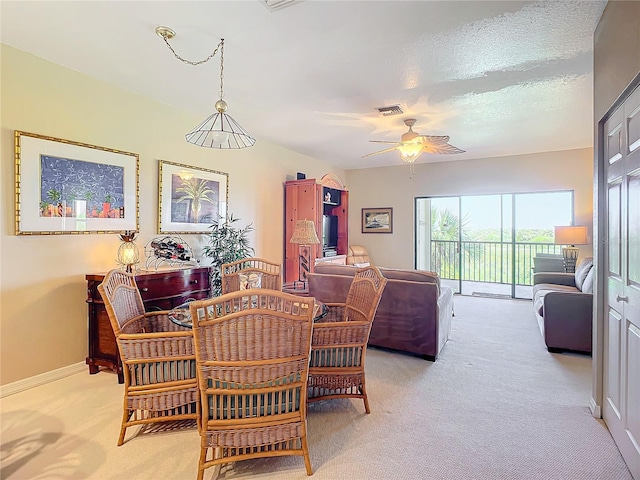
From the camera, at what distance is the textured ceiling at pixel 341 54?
2.27 meters

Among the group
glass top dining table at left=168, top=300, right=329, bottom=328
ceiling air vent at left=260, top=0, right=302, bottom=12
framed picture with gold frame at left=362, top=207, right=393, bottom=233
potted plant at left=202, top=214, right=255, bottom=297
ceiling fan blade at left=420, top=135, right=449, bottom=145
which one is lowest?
glass top dining table at left=168, top=300, right=329, bottom=328

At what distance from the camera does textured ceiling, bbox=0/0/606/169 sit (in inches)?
89.2

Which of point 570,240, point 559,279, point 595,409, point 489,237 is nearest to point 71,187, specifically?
point 595,409

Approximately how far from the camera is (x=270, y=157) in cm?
564

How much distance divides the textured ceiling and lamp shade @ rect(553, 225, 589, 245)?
73.9 inches

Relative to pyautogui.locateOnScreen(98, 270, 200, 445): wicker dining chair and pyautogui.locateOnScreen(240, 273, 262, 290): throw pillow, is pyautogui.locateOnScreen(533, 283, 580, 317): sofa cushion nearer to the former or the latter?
pyautogui.locateOnScreen(240, 273, 262, 290): throw pillow

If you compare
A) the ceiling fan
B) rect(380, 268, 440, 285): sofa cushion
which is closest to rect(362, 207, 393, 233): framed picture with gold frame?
the ceiling fan

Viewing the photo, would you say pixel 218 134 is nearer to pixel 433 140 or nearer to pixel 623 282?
pixel 433 140

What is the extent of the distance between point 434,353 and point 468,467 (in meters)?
1.58

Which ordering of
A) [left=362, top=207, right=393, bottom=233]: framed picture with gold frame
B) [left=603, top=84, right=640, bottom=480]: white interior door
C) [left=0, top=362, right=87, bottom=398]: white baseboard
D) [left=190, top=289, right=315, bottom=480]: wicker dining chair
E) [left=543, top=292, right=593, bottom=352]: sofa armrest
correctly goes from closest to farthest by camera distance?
1. [left=190, top=289, right=315, bottom=480]: wicker dining chair
2. [left=603, top=84, right=640, bottom=480]: white interior door
3. [left=0, top=362, right=87, bottom=398]: white baseboard
4. [left=543, top=292, right=593, bottom=352]: sofa armrest
5. [left=362, top=207, right=393, bottom=233]: framed picture with gold frame

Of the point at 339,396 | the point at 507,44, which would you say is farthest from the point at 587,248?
the point at 339,396

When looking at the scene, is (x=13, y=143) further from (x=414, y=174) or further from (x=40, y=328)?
(x=414, y=174)

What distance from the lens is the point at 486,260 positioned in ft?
23.4

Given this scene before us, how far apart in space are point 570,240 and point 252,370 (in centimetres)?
590
